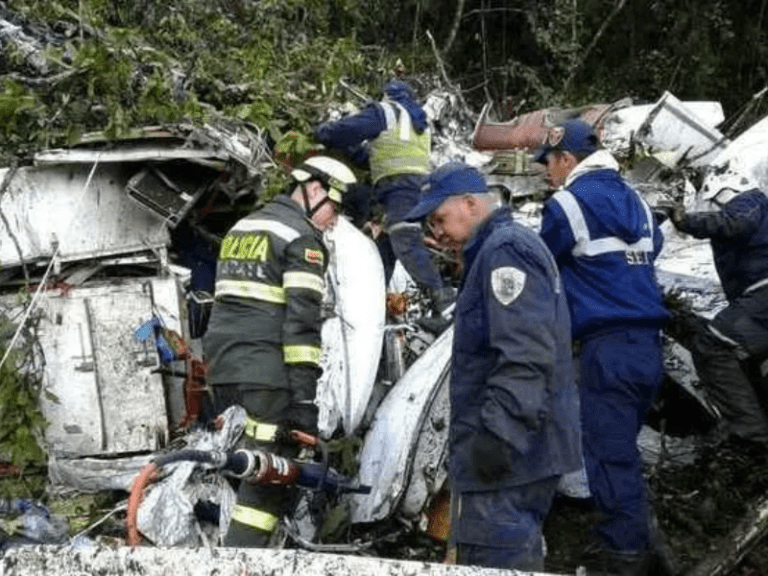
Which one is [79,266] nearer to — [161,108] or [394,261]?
[161,108]

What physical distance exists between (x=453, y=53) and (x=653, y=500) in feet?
27.5

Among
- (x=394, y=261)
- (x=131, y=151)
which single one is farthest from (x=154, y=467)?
(x=394, y=261)

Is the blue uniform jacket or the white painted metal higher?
the blue uniform jacket

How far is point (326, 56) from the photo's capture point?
26.8 ft

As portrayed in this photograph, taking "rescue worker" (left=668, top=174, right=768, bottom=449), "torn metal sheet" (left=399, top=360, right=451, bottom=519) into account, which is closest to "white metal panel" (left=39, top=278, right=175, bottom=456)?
"torn metal sheet" (left=399, top=360, right=451, bottom=519)

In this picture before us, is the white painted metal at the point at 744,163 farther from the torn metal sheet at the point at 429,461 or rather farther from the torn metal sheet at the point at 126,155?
the torn metal sheet at the point at 126,155

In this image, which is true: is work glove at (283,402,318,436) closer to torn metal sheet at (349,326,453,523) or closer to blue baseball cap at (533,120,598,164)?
torn metal sheet at (349,326,453,523)

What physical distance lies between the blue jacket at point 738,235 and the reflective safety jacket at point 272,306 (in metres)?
2.01

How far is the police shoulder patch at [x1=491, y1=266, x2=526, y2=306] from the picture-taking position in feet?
11.0

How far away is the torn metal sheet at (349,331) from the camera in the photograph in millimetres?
5152

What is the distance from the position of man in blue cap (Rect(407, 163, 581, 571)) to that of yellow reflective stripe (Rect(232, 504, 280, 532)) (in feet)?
3.37

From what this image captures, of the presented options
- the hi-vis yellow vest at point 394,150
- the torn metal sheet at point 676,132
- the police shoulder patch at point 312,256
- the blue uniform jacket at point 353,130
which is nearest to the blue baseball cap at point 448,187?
the police shoulder patch at point 312,256

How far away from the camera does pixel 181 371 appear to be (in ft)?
18.1

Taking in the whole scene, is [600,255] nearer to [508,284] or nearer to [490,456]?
[508,284]
